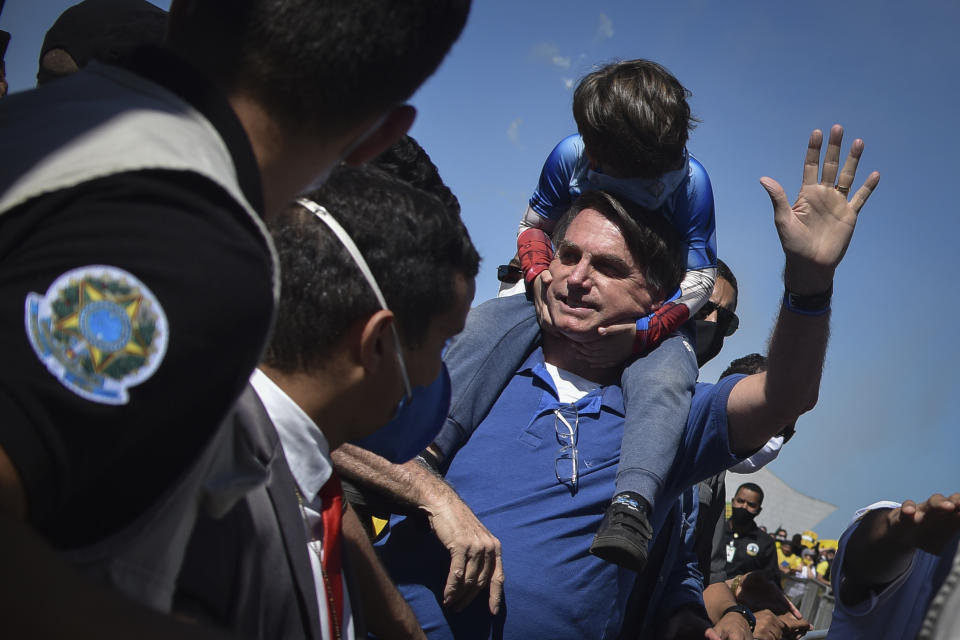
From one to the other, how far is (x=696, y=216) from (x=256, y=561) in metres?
2.50

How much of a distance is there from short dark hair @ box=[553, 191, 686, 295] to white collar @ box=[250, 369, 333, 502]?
192 cm

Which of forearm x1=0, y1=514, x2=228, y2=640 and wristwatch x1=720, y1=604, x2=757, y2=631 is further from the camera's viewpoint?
wristwatch x1=720, y1=604, x2=757, y2=631

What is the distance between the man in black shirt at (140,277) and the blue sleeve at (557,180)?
2460mm

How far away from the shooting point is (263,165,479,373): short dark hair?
1.50 meters

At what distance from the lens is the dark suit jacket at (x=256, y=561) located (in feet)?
3.60

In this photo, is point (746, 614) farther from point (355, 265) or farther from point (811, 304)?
point (355, 265)

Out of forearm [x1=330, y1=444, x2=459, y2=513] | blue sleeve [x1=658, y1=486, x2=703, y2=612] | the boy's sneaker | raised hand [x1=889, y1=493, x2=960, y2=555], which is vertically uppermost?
raised hand [x1=889, y1=493, x2=960, y2=555]

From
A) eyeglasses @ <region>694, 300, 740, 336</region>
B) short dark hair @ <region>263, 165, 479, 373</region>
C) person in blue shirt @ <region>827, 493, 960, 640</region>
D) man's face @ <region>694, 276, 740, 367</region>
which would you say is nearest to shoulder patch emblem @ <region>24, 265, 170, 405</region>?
short dark hair @ <region>263, 165, 479, 373</region>

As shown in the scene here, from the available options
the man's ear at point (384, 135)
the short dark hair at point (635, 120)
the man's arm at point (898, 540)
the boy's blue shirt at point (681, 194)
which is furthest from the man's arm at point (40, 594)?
the boy's blue shirt at point (681, 194)

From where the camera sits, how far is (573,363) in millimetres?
3164

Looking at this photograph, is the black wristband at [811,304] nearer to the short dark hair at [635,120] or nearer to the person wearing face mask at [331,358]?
the short dark hair at [635,120]

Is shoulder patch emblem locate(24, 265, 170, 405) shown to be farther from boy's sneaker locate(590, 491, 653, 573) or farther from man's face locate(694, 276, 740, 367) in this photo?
man's face locate(694, 276, 740, 367)

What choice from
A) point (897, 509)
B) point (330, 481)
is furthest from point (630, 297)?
point (330, 481)

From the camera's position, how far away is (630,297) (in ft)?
10.3
